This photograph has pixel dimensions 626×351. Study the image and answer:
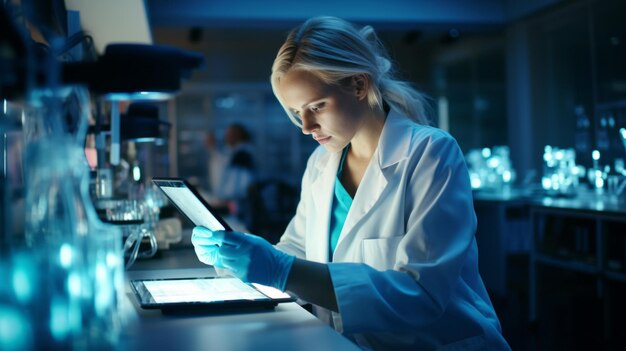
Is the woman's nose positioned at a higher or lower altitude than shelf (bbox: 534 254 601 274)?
higher

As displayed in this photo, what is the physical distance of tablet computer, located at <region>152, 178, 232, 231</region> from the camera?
125 centimetres

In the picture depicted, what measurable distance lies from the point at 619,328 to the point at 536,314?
464 mm

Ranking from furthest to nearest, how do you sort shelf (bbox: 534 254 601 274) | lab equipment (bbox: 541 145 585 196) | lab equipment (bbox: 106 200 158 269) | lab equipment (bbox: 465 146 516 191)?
lab equipment (bbox: 465 146 516 191) → lab equipment (bbox: 541 145 585 196) → shelf (bbox: 534 254 601 274) → lab equipment (bbox: 106 200 158 269)

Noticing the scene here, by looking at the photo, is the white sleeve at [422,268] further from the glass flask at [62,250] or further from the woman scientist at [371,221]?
the glass flask at [62,250]

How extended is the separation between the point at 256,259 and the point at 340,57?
549mm

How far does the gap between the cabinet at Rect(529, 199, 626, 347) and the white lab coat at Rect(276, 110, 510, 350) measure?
2.13 m

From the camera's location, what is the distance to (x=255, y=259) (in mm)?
1235

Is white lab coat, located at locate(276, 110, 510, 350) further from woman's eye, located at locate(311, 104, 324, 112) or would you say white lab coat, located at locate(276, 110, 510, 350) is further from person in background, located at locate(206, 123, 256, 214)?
person in background, located at locate(206, 123, 256, 214)

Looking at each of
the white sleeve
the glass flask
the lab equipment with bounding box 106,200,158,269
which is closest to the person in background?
the lab equipment with bounding box 106,200,158,269

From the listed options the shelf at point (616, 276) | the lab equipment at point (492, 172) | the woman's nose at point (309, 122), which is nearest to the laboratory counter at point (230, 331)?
the woman's nose at point (309, 122)

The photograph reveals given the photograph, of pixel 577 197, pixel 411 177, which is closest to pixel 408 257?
pixel 411 177

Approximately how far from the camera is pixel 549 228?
399 centimetres

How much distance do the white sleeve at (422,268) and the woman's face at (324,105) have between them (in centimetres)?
29

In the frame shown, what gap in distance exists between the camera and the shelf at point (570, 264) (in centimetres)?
356
